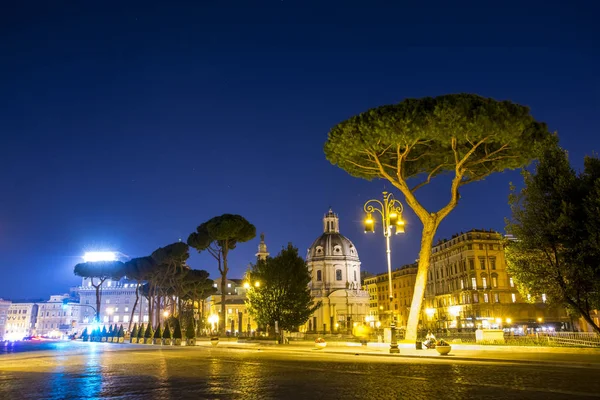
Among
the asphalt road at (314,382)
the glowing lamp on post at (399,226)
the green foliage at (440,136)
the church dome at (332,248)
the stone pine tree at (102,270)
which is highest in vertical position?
the church dome at (332,248)

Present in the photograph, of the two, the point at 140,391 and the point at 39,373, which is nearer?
the point at 140,391

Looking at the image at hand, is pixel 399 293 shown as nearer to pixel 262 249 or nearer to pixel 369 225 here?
pixel 262 249

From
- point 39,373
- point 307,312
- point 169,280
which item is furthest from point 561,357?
point 169,280

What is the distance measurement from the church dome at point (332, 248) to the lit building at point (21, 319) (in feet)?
379

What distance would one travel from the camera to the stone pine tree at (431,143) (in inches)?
1000

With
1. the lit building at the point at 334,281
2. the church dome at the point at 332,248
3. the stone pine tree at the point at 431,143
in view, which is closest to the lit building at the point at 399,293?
the lit building at the point at 334,281

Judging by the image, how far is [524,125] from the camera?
2600cm

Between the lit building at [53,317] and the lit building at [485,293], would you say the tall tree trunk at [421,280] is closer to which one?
the lit building at [485,293]

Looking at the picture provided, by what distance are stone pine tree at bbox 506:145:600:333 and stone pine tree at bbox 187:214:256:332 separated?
35.1 metres

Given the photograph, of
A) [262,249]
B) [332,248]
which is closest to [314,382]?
[332,248]

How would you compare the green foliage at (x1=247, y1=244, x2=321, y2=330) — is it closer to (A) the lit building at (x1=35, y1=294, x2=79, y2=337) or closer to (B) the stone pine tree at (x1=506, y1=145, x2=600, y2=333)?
(B) the stone pine tree at (x1=506, y1=145, x2=600, y2=333)

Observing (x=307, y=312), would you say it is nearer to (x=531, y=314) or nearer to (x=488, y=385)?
(x=488, y=385)

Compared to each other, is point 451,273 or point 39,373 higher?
point 451,273

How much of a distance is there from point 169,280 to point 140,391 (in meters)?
63.5
